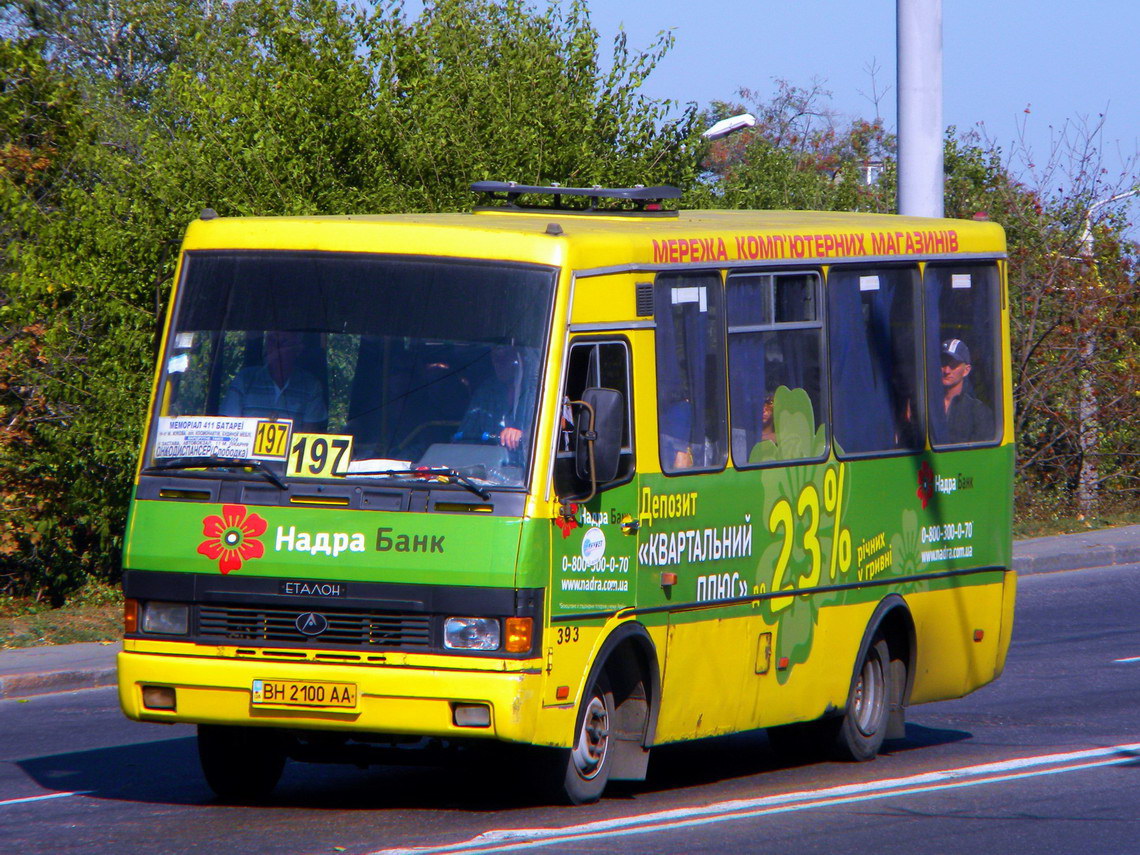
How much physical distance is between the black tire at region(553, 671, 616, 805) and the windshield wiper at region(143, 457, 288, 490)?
169 centimetres

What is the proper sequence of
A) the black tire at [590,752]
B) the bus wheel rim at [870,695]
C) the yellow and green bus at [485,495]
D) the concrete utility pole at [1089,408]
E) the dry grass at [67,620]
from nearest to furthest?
1. the yellow and green bus at [485,495]
2. the black tire at [590,752]
3. the bus wheel rim at [870,695]
4. the dry grass at [67,620]
5. the concrete utility pole at [1089,408]

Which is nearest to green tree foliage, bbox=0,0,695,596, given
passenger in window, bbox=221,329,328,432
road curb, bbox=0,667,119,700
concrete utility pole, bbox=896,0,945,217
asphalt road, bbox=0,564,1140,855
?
concrete utility pole, bbox=896,0,945,217

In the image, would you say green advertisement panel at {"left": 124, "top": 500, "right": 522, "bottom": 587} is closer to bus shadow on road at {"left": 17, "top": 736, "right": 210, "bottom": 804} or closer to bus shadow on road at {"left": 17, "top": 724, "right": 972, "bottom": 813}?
bus shadow on road at {"left": 17, "top": 724, "right": 972, "bottom": 813}

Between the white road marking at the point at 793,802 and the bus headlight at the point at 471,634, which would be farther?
the bus headlight at the point at 471,634

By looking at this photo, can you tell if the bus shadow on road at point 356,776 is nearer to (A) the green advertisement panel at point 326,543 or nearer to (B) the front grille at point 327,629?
(B) the front grille at point 327,629

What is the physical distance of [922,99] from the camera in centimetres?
1881

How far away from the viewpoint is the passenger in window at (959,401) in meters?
11.4

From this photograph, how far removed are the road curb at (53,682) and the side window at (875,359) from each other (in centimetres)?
649

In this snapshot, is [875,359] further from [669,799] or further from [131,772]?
[131,772]

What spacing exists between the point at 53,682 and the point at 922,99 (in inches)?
405

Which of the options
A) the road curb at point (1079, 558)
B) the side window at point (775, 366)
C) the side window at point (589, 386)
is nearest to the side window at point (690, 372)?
the side window at point (775, 366)

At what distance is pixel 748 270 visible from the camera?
9.70 meters

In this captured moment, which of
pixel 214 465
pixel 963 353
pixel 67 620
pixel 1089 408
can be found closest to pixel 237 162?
pixel 67 620

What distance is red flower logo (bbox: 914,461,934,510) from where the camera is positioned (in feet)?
36.1
